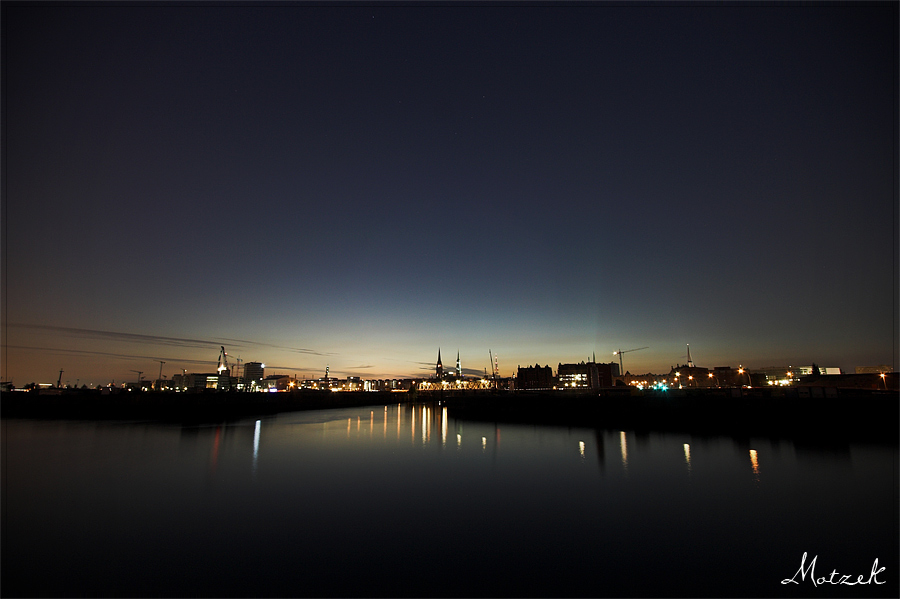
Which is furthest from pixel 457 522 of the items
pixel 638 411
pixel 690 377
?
pixel 690 377

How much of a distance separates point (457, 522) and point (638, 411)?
109 ft

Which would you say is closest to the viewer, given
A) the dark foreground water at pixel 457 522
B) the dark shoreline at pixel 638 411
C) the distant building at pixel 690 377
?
the dark foreground water at pixel 457 522

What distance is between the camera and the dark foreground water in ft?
32.7

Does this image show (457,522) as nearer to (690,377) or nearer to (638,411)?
(638,411)

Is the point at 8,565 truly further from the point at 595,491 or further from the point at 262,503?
the point at 595,491

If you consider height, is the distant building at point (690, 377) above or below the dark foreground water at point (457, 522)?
below

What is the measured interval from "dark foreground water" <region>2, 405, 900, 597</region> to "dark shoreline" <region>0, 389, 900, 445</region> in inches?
157

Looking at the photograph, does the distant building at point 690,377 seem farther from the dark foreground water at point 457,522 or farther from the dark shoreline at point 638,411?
the dark foreground water at point 457,522

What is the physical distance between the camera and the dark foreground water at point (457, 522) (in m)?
9.95

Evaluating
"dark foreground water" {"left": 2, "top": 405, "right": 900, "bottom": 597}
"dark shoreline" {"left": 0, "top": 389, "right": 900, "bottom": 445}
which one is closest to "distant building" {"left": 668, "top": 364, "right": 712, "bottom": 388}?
"dark shoreline" {"left": 0, "top": 389, "right": 900, "bottom": 445}

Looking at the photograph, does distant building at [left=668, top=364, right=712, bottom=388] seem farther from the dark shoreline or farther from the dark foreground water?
the dark foreground water

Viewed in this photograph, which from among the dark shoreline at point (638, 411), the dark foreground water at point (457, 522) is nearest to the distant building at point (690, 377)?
the dark shoreline at point (638, 411)

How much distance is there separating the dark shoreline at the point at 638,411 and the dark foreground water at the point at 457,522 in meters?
3.99

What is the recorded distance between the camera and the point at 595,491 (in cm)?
1800
